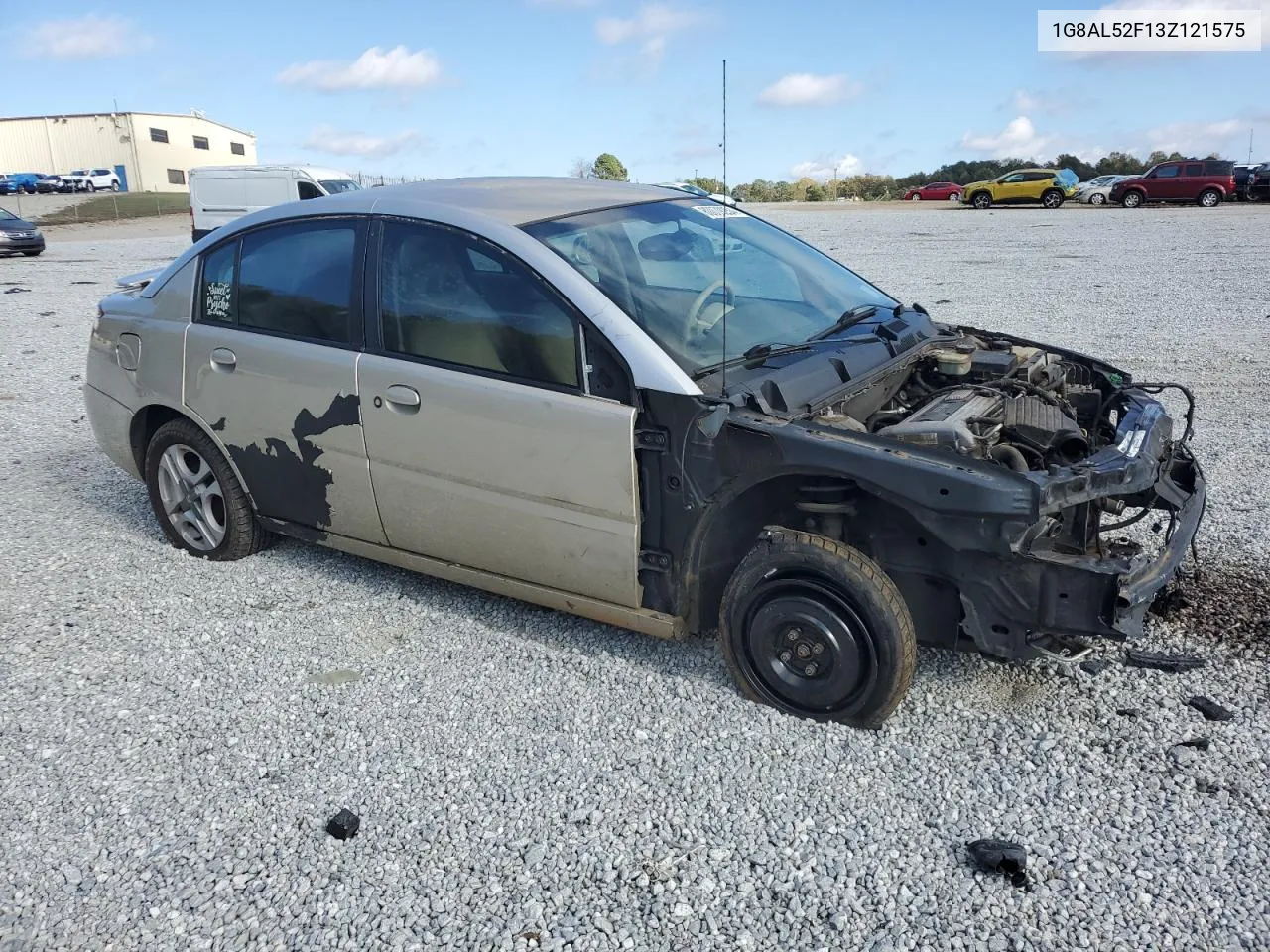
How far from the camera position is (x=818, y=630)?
331 centimetres

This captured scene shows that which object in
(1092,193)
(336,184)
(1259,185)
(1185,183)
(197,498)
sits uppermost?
(336,184)

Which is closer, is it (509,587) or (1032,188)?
(509,587)

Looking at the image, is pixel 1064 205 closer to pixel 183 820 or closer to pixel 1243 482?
pixel 1243 482

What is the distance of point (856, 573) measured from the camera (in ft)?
10.6

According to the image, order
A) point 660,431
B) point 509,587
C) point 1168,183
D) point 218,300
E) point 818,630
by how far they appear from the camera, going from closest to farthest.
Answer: point 818,630 → point 660,431 → point 509,587 → point 218,300 → point 1168,183

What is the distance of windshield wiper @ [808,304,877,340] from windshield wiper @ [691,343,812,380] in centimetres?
23

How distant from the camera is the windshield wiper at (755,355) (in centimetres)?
352

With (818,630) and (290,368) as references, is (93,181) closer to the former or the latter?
(290,368)

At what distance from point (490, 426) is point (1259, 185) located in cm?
3739

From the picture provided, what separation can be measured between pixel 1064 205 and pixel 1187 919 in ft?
135

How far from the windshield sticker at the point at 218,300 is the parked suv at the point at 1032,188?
3694 cm

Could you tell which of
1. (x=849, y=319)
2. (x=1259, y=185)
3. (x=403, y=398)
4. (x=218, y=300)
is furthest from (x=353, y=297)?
(x=1259, y=185)

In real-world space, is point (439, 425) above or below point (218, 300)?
below

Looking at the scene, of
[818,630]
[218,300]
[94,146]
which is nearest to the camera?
[818,630]
